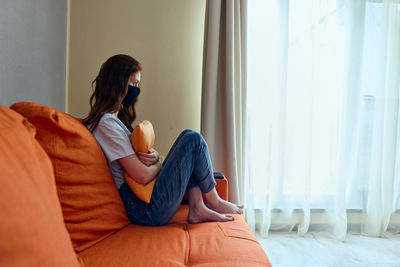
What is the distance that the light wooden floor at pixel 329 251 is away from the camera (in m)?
1.91

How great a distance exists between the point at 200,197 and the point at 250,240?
1.19ft

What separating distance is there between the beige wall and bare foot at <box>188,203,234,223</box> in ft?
3.45

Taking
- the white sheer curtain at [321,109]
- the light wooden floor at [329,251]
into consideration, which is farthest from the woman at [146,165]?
the white sheer curtain at [321,109]

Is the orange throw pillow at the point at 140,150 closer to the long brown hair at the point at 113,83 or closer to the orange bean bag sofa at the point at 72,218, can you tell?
the orange bean bag sofa at the point at 72,218

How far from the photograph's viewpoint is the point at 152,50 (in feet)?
7.91

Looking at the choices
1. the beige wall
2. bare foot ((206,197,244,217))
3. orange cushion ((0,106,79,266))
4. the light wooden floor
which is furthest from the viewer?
the beige wall

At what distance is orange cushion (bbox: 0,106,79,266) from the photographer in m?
0.56

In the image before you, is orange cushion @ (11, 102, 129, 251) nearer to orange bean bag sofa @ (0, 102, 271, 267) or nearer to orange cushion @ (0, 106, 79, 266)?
orange bean bag sofa @ (0, 102, 271, 267)

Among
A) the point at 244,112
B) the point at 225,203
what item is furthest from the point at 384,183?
the point at 225,203

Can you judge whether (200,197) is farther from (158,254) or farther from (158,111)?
(158,111)

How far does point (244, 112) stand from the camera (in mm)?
2389

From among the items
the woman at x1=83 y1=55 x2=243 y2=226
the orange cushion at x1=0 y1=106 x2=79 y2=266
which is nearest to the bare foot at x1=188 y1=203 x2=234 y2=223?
the woman at x1=83 y1=55 x2=243 y2=226

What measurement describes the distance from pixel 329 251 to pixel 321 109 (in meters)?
1.10

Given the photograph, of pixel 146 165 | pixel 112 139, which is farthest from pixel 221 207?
pixel 112 139
